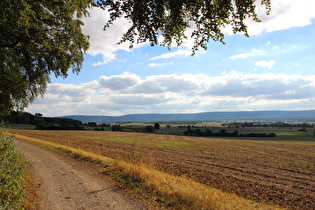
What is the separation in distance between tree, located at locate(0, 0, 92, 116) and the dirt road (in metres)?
5.45

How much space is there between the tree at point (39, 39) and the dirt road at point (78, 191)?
545cm

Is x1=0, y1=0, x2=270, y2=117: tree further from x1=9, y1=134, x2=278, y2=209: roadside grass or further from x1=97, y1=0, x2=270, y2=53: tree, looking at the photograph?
x1=9, y1=134, x2=278, y2=209: roadside grass

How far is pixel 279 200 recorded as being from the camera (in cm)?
1032

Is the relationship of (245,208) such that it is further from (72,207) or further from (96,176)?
(96,176)

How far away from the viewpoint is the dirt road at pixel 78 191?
662 centimetres

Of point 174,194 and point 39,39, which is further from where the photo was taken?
point 39,39

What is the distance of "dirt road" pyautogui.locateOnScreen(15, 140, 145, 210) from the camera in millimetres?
6625

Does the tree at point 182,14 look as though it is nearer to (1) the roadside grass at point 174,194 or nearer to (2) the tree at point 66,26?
(2) the tree at point 66,26

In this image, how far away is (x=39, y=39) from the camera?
29.3ft

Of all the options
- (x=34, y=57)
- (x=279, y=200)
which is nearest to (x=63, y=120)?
(x=34, y=57)

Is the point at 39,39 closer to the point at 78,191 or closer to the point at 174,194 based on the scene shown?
the point at 78,191

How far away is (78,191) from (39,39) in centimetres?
721

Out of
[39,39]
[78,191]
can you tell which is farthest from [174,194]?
[39,39]

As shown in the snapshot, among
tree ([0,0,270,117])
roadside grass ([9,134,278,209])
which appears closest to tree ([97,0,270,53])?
tree ([0,0,270,117])
